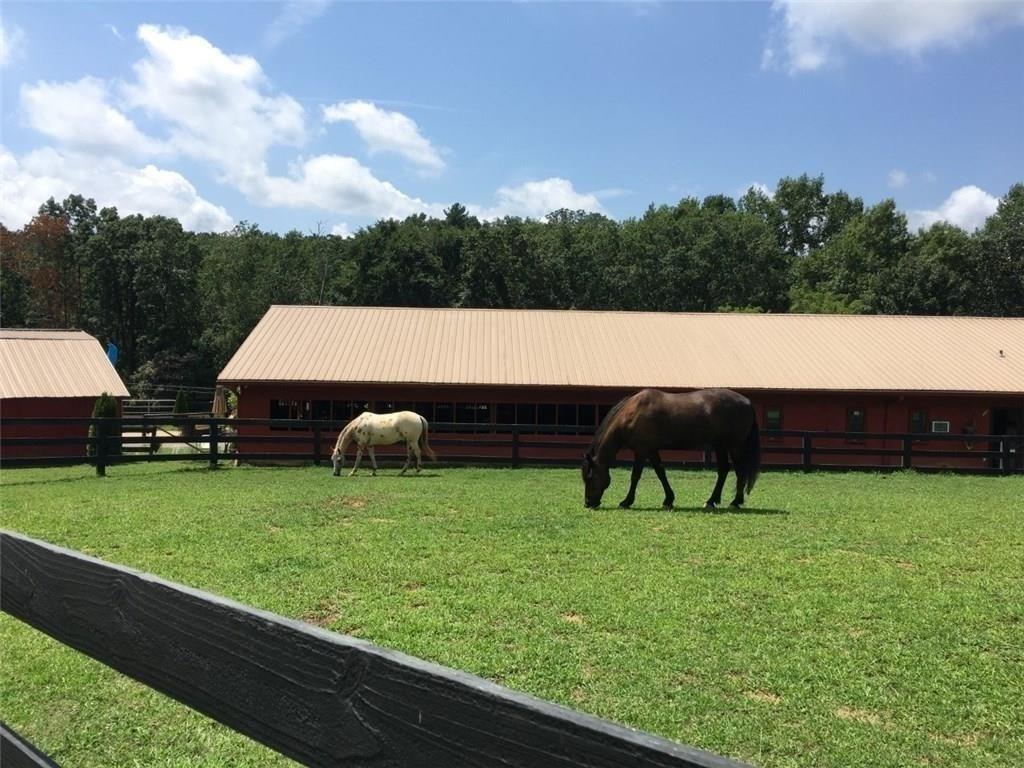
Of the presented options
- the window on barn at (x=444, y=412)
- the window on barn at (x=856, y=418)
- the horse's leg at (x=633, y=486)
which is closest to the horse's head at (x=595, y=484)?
the horse's leg at (x=633, y=486)

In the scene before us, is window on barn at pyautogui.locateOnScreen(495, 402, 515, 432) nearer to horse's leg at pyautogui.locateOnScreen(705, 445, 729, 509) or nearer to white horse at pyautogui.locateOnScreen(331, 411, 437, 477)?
white horse at pyautogui.locateOnScreen(331, 411, 437, 477)

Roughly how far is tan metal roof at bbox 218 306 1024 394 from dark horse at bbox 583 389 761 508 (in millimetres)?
9250

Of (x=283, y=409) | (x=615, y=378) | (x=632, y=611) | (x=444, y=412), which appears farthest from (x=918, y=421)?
(x=632, y=611)

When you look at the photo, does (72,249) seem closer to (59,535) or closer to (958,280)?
(59,535)

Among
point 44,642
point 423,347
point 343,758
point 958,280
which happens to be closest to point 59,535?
point 44,642

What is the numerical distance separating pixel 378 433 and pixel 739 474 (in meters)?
8.64

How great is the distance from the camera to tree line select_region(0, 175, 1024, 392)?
5128cm

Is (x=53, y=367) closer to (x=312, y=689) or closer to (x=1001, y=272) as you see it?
(x=312, y=689)

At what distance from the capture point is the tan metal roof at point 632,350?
21609 mm

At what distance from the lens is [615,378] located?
21.8 meters

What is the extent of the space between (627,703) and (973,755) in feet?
5.40

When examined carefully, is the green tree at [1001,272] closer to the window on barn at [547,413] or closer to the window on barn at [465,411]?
the window on barn at [547,413]

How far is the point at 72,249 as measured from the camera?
56.5m

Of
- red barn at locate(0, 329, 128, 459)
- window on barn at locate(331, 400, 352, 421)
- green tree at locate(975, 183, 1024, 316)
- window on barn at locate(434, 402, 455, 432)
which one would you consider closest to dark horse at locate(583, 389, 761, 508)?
window on barn at locate(434, 402, 455, 432)
